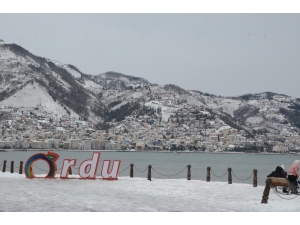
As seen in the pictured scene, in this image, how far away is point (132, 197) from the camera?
561 inches

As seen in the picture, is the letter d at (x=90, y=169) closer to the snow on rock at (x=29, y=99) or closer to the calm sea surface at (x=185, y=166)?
the calm sea surface at (x=185, y=166)

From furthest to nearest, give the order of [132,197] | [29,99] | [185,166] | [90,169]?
[29,99] < [185,166] < [90,169] < [132,197]

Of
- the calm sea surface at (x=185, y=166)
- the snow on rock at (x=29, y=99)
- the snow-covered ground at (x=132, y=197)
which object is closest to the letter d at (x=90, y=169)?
the snow-covered ground at (x=132, y=197)

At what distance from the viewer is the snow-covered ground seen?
12.1m

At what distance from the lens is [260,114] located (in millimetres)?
199875

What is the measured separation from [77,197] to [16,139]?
6606 inches

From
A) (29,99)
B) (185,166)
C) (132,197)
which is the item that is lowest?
(185,166)

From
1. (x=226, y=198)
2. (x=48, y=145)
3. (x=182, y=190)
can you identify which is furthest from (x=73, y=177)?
(x=48, y=145)

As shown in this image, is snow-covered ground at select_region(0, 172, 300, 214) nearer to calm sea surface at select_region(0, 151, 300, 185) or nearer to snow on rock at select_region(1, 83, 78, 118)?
calm sea surface at select_region(0, 151, 300, 185)

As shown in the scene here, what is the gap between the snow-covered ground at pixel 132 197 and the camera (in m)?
12.1

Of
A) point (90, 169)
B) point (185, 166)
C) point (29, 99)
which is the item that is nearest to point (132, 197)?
point (90, 169)

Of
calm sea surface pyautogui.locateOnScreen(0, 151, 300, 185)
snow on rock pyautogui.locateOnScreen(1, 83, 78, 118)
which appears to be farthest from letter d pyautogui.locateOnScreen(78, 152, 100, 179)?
snow on rock pyautogui.locateOnScreen(1, 83, 78, 118)

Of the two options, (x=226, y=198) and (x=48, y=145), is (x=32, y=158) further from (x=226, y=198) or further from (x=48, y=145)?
(x=48, y=145)

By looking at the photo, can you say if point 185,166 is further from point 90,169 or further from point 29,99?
point 29,99
